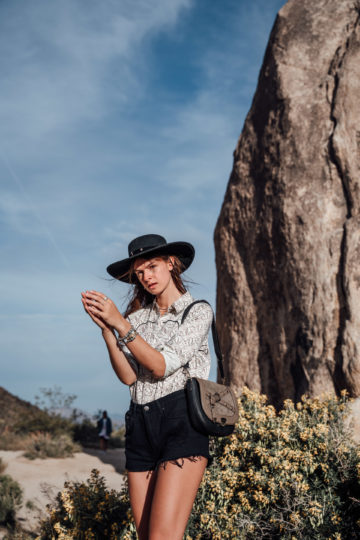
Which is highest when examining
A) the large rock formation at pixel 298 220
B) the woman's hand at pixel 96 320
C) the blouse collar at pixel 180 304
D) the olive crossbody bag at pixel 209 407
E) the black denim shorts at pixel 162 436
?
the large rock formation at pixel 298 220

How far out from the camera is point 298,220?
6801 mm

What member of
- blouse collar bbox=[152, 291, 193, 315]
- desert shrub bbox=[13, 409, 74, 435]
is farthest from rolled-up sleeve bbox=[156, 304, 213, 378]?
desert shrub bbox=[13, 409, 74, 435]

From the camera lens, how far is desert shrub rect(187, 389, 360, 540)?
395cm

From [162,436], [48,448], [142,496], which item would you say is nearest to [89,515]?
[142,496]

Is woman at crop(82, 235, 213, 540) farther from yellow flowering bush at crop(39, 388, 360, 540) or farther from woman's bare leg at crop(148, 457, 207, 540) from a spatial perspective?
yellow flowering bush at crop(39, 388, 360, 540)

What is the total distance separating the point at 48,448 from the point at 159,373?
38.7ft

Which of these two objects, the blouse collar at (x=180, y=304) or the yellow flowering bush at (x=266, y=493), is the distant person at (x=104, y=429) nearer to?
the yellow flowering bush at (x=266, y=493)

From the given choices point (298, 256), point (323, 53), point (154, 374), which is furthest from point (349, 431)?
point (323, 53)

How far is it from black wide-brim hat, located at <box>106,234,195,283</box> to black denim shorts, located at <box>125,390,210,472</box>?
73 cm

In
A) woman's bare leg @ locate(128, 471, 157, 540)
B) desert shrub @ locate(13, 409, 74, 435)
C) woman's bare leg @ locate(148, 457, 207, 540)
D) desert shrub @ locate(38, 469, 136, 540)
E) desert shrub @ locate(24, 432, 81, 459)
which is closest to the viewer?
woman's bare leg @ locate(148, 457, 207, 540)

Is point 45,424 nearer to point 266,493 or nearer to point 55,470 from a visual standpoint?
point 55,470

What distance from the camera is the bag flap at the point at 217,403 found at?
7.77ft

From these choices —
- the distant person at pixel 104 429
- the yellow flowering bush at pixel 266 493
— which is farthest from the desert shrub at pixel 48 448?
the yellow flowering bush at pixel 266 493

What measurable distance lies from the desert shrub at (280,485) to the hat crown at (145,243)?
7.51 ft
